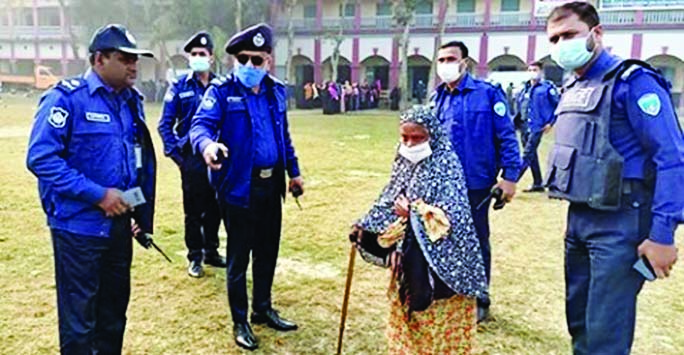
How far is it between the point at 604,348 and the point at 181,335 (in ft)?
7.90

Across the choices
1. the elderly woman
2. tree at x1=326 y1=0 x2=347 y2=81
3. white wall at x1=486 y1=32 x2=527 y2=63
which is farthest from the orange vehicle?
the elderly woman

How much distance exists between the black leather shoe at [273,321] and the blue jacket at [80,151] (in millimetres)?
1426

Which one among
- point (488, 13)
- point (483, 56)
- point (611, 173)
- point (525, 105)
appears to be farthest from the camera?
point (483, 56)

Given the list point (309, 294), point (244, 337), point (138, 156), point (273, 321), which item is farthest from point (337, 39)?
point (138, 156)

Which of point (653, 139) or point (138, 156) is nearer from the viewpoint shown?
point (653, 139)

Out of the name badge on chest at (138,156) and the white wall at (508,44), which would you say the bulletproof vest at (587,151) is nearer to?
the name badge on chest at (138,156)

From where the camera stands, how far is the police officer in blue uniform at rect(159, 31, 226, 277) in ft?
15.7

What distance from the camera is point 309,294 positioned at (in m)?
4.50

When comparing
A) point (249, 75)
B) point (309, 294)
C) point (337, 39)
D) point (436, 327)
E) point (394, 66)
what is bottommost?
point (309, 294)

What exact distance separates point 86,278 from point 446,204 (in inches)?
65.7

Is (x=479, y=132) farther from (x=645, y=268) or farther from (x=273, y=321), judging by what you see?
(x=273, y=321)

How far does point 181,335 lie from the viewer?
373 centimetres

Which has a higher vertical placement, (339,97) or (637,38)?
(637,38)

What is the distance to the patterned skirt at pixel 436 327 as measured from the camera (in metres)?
2.88
